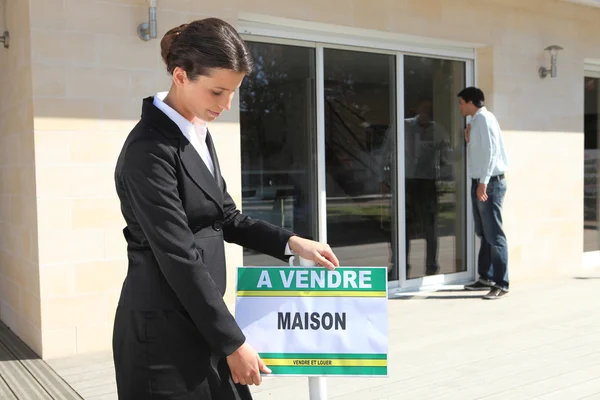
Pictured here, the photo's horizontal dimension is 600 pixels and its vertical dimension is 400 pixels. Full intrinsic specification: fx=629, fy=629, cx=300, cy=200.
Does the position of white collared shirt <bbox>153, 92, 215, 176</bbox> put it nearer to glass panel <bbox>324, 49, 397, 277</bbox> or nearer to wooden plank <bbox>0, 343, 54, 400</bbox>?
wooden plank <bbox>0, 343, 54, 400</bbox>

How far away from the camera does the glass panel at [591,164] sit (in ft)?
22.4

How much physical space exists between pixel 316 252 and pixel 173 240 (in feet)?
1.56

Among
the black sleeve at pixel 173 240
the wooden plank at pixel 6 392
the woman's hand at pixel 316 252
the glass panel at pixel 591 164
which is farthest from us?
the glass panel at pixel 591 164

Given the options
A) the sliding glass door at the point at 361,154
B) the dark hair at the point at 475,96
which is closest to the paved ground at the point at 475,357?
the sliding glass door at the point at 361,154

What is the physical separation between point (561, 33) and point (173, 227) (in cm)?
582

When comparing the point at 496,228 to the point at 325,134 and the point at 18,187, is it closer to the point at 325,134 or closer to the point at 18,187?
the point at 325,134

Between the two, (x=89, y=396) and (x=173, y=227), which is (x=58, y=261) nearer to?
(x=89, y=396)

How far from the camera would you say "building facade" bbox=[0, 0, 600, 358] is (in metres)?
3.69

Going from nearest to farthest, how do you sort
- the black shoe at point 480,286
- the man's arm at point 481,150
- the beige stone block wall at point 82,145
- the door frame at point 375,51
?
the beige stone block wall at point 82,145
the door frame at point 375,51
the man's arm at point 481,150
the black shoe at point 480,286

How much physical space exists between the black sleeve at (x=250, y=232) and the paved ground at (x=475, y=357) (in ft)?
4.97

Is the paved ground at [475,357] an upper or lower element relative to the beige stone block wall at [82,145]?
lower

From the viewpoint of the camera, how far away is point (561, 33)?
616cm

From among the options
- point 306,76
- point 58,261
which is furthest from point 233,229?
point 306,76

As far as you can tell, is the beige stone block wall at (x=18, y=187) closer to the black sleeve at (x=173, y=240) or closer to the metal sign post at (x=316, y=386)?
the metal sign post at (x=316, y=386)
